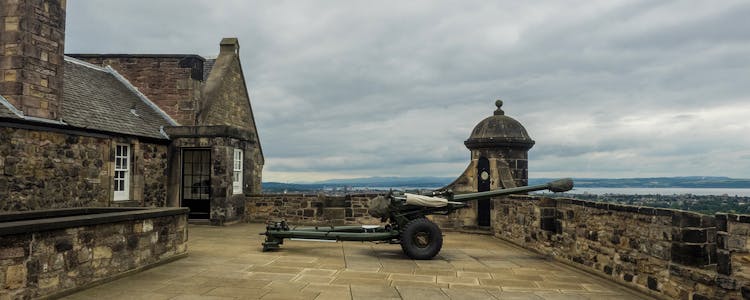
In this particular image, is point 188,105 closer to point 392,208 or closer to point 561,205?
point 392,208

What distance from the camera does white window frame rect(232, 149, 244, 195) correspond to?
1368 centimetres

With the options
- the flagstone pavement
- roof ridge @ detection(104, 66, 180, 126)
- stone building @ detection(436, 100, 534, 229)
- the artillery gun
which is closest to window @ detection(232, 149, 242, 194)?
roof ridge @ detection(104, 66, 180, 126)

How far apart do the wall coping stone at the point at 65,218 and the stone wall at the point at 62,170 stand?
3233mm

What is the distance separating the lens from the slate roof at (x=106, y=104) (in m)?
11.4

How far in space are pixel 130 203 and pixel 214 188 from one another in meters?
2.38

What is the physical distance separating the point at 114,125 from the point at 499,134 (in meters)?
10.7

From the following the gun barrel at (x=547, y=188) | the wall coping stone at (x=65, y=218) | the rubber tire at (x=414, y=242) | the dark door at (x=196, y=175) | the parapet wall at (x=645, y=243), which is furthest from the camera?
the dark door at (x=196, y=175)

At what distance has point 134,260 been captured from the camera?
20.1 ft

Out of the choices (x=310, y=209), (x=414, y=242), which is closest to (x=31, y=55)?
(x=310, y=209)

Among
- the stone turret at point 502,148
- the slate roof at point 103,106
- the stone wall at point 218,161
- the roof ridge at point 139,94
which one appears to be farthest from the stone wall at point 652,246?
the roof ridge at point 139,94

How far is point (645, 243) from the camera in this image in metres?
5.93

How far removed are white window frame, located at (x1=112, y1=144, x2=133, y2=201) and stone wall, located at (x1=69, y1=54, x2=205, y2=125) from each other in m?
3.19

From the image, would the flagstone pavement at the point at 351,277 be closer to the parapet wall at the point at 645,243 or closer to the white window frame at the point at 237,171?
the parapet wall at the point at 645,243

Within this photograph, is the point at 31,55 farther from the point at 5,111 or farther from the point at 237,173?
the point at 237,173
